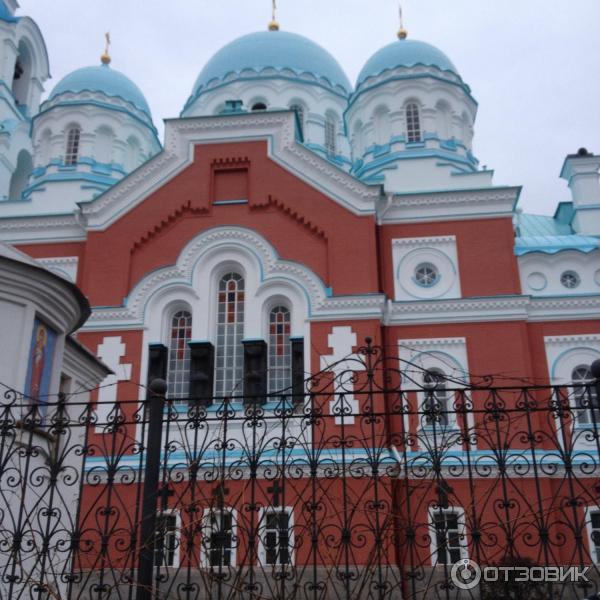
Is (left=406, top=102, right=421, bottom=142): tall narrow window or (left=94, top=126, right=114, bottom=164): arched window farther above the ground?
(left=94, top=126, right=114, bottom=164): arched window

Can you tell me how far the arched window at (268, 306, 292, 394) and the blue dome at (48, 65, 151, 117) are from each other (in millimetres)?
11743

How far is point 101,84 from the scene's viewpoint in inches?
974

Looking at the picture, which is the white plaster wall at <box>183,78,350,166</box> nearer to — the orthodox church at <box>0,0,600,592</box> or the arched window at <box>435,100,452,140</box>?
the arched window at <box>435,100,452,140</box>

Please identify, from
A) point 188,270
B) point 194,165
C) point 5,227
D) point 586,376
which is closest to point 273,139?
point 194,165

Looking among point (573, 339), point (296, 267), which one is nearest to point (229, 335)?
point (296, 267)

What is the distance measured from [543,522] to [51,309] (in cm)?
596

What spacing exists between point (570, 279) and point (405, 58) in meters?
8.54

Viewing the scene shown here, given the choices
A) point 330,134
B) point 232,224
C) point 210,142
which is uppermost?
point 330,134

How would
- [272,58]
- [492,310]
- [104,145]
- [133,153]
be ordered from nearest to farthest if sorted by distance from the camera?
[492,310] → [104,145] → [133,153] → [272,58]

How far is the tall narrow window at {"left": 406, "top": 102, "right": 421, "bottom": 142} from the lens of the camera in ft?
70.2

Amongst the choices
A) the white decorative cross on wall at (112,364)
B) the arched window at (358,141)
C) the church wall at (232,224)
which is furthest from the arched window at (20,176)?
the arched window at (358,141)

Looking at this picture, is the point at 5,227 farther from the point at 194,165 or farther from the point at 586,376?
the point at 586,376

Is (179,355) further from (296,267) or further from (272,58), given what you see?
(272,58)

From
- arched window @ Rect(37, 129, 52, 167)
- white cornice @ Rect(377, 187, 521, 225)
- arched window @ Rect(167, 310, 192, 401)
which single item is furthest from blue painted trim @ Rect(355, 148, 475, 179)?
arched window @ Rect(37, 129, 52, 167)
